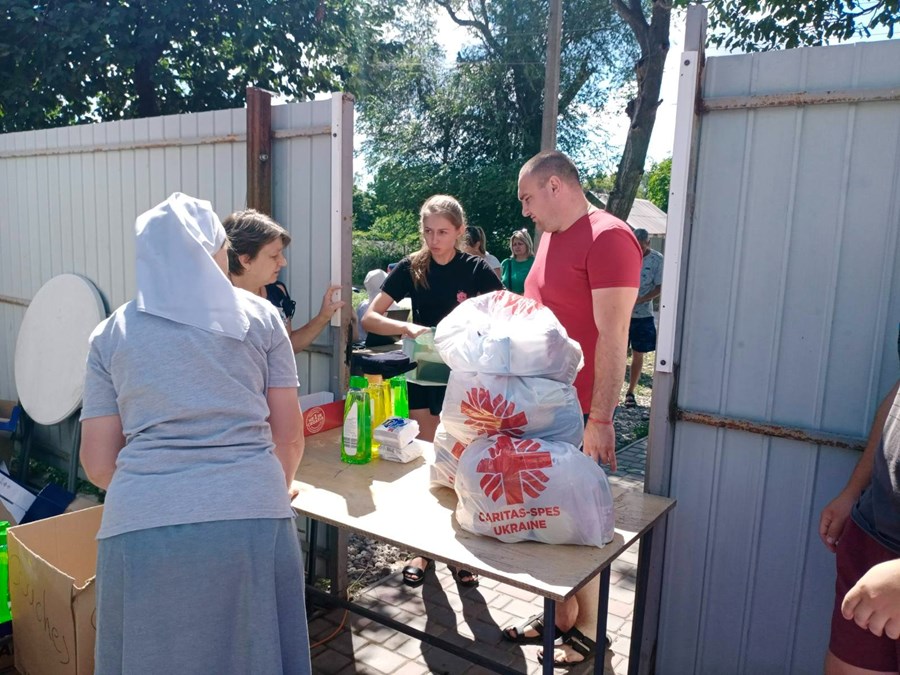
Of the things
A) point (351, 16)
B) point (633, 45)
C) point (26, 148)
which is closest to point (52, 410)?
point (26, 148)

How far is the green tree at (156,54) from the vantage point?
6926mm

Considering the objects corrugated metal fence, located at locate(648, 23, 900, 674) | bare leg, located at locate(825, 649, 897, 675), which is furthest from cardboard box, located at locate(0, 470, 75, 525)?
bare leg, located at locate(825, 649, 897, 675)

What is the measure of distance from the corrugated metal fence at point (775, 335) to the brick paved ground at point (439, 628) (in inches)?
14.8

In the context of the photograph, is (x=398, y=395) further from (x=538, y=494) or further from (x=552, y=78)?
(x=552, y=78)

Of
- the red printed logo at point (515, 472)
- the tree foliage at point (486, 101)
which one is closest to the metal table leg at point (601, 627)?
the red printed logo at point (515, 472)

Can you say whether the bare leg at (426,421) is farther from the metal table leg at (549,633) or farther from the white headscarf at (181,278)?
the white headscarf at (181,278)

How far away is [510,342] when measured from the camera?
2139mm

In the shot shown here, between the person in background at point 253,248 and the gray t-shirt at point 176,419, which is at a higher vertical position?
the person in background at point 253,248

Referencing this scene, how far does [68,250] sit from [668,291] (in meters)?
4.13

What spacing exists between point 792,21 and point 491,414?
757cm

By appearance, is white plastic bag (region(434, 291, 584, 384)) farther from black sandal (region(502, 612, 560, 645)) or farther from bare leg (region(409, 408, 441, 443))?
black sandal (region(502, 612, 560, 645))

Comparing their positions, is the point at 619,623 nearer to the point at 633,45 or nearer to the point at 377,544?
the point at 377,544

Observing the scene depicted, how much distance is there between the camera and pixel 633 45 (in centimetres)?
2055

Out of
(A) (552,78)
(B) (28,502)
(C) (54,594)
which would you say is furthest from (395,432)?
(A) (552,78)
